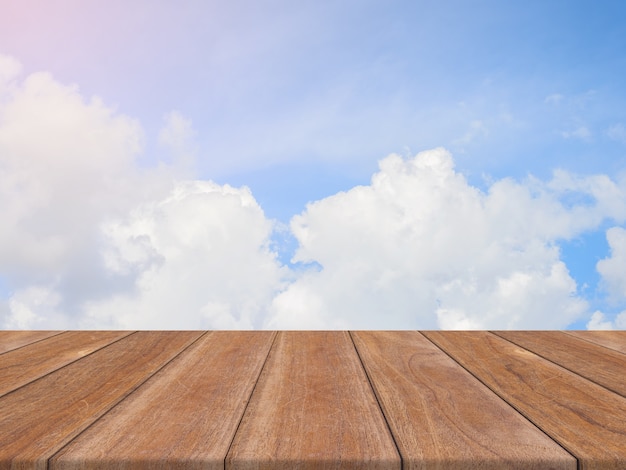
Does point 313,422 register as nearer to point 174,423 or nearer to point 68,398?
point 174,423

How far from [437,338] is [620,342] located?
503 millimetres

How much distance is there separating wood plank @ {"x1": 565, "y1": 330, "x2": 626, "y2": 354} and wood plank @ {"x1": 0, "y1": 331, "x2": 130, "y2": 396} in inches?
51.9

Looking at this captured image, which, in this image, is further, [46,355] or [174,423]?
[46,355]

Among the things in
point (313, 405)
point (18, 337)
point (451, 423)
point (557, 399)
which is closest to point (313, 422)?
point (313, 405)

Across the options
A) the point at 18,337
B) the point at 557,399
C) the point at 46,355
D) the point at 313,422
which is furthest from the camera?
the point at 18,337

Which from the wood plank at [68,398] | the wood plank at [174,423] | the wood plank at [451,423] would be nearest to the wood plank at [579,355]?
the wood plank at [451,423]

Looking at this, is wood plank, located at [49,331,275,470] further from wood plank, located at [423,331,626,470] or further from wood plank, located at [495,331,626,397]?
wood plank, located at [495,331,626,397]

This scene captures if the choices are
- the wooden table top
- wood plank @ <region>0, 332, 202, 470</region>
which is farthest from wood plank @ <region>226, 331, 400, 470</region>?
wood plank @ <region>0, 332, 202, 470</region>

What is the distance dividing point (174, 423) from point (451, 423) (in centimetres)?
40

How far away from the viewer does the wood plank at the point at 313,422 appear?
2.10ft

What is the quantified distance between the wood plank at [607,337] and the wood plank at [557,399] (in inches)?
10.8

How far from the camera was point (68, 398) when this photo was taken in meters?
0.89

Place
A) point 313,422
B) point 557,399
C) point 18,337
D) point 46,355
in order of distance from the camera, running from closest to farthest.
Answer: point 313,422
point 557,399
point 46,355
point 18,337

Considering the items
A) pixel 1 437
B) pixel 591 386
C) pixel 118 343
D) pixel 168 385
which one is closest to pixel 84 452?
pixel 1 437
